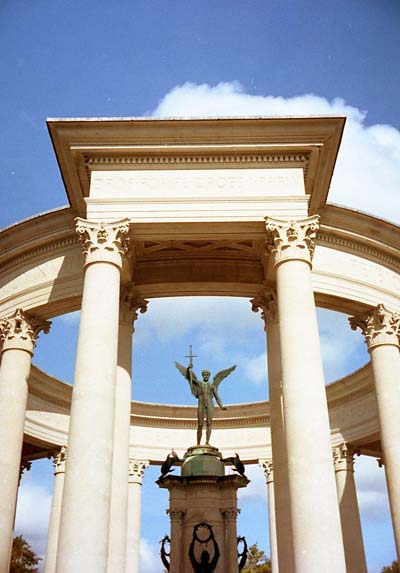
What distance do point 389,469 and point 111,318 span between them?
70.7 ft

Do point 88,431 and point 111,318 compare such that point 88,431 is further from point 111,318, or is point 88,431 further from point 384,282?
point 384,282

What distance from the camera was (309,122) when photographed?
37.0 metres

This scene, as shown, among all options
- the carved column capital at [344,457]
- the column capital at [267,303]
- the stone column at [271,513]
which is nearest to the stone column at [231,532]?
the column capital at [267,303]

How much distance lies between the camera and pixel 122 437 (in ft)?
129

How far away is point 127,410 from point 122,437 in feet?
5.82

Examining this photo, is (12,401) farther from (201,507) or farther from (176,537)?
(201,507)

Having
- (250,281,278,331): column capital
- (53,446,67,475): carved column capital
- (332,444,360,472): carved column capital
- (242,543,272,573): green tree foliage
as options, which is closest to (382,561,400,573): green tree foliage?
(242,543,272,573): green tree foliage

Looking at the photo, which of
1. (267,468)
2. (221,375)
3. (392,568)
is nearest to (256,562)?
(392,568)

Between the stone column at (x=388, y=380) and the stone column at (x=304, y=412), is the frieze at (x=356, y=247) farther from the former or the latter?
the stone column at (x=304, y=412)

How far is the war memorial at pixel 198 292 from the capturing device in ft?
98.1

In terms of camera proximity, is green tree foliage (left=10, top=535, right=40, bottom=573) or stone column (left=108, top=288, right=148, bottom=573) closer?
stone column (left=108, top=288, right=148, bottom=573)

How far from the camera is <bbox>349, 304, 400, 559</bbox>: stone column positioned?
4109 centimetres

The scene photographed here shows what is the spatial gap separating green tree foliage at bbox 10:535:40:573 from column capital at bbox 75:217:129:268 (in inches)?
2555

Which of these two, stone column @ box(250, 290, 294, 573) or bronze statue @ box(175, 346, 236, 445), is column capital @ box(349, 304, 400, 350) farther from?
bronze statue @ box(175, 346, 236, 445)
